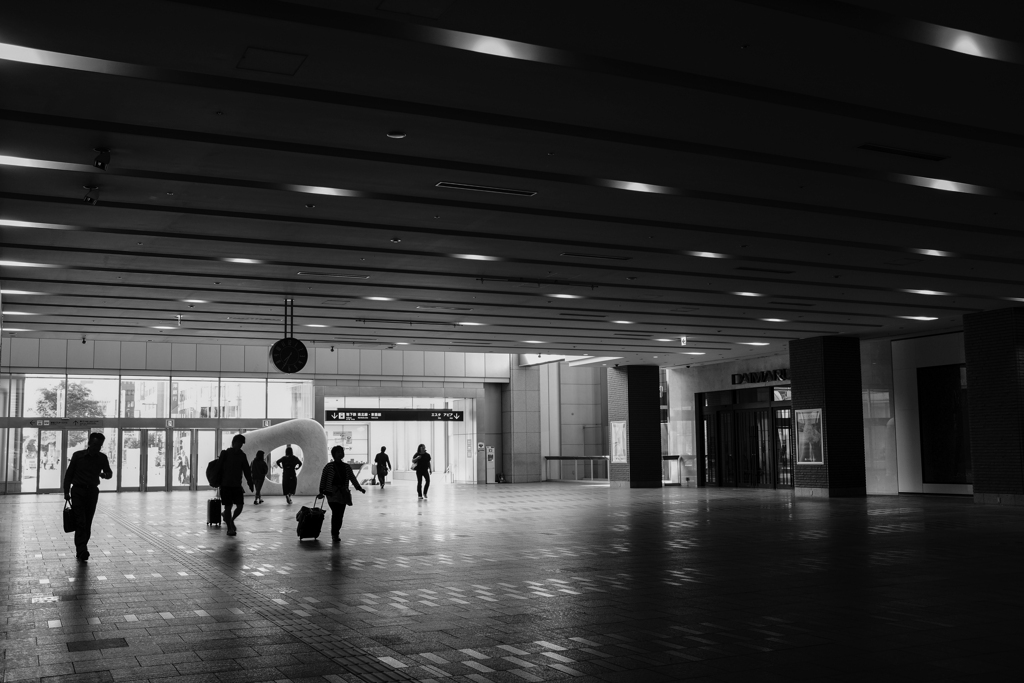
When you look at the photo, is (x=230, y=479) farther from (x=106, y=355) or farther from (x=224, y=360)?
(x=224, y=360)

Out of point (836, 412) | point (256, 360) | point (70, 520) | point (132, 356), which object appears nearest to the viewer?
point (70, 520)

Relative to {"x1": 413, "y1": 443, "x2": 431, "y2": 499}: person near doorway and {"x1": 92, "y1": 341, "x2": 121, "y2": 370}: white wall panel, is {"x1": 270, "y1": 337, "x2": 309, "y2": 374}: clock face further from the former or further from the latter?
{"x1": 92, "y1": 341, "x2": 121, "y2": 370}: white wall panel

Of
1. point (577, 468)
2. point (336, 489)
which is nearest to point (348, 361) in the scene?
point (577, 468)

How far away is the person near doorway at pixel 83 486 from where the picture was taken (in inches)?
483

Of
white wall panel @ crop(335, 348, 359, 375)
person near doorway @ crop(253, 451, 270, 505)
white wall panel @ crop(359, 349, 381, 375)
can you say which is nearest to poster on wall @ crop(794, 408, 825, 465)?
person near doorway @ crop(253, 451, 270, 505)

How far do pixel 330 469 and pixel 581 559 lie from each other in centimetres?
438

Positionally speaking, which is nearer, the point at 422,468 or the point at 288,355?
the point at 288,355

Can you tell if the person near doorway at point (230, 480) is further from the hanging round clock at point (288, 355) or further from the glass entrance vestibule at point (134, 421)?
the glass entrance vestibule at point (134, 421)

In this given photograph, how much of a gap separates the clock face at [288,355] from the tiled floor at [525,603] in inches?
122

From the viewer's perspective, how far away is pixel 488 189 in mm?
11492

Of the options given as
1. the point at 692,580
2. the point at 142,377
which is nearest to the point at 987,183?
the point at 692,580

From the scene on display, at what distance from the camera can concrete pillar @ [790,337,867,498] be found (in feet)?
87.8

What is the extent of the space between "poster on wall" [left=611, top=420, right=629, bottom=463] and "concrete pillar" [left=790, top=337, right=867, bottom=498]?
28.2ft

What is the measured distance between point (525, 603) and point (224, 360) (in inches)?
1150
